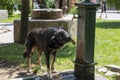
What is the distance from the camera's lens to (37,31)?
288 inches

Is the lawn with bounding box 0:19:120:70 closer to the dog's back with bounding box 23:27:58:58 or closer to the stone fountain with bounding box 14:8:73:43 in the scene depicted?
the stone fountain with bounding box 14:8:73:43

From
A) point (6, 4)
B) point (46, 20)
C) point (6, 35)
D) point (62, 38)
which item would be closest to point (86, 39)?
point (62, 38)

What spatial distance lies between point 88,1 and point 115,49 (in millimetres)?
5191

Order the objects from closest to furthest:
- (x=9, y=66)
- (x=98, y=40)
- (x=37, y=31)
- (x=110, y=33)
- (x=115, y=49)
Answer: (x=37, y=31) < (x=9, y=66) < (x=115, y=49) < (x=98, y=40) < (x=110, y=33)

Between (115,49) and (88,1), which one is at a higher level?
(88,1)

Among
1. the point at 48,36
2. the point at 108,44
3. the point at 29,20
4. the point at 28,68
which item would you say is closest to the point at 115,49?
the point at 108,44

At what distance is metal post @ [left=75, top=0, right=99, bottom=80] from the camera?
6207mm

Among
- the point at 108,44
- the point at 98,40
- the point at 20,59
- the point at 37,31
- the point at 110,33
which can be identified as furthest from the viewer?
the point at 110,33

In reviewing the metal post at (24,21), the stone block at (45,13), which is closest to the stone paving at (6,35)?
the metal post at (24,21)

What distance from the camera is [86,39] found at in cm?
627

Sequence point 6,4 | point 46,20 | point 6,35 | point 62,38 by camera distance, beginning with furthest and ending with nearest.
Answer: point 6,4, point 6,35, point 46,20, point 62,38

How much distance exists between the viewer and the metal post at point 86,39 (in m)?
6.21

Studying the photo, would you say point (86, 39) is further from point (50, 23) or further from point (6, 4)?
point (6, 4)

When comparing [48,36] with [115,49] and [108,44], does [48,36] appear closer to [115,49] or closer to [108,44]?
[115,49]
